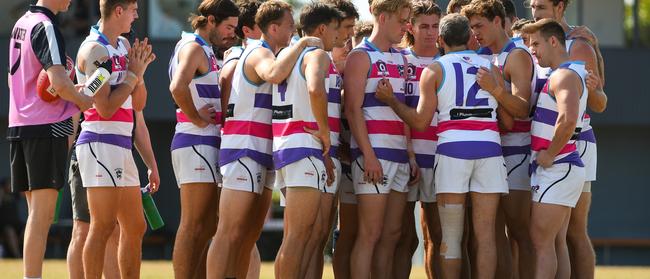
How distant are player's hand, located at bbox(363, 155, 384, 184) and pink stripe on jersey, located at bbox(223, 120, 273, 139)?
31.9 inches

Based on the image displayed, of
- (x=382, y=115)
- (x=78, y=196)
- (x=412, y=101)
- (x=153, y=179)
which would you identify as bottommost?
(x=78, y=196)

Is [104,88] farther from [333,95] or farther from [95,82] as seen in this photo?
[333,95]

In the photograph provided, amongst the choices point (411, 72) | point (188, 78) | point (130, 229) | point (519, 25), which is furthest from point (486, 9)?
point (130, 229)

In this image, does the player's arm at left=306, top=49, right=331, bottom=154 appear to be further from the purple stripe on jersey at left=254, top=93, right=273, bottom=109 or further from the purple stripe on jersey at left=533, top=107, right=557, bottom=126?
the purple stripe on jersey at left=533, top=107, right=557, bottom=126

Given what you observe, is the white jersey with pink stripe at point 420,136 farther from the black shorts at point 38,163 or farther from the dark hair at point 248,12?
the black shorts at point 38,163

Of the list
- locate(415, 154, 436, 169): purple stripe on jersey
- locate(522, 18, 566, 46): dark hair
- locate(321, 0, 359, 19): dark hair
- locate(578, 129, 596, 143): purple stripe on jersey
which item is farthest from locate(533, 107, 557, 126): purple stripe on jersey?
locate(321, 0, 359, 19): dark hair

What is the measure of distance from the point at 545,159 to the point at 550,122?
1.07ft

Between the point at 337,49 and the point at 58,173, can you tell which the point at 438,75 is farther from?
the point at 58,173

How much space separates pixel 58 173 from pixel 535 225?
3698 mm

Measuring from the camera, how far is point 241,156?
946 cm

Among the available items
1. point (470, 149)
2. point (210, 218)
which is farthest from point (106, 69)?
point (470, 149)

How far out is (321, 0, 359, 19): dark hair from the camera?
32.2 ft

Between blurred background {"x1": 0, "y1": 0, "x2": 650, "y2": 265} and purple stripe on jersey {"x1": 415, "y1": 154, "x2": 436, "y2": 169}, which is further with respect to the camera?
blurred background {"x1": 0, "y1": 0, "x2": 650, "y2": 265}

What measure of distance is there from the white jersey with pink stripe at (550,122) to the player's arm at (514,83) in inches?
5.4
